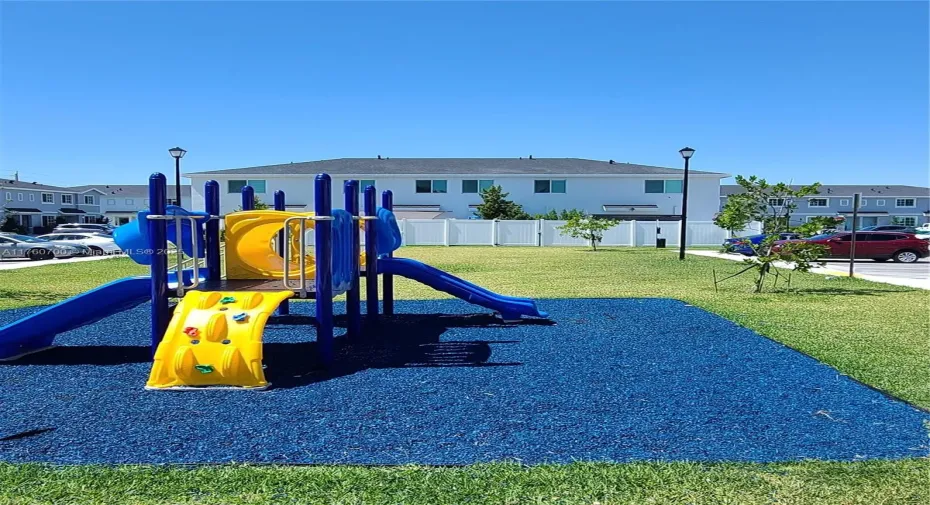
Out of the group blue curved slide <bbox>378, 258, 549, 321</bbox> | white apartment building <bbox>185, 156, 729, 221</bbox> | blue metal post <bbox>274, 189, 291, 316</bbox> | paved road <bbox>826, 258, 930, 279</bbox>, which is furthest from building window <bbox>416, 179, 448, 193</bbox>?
blue curved slide <bbox>378, 258, 549, 321</bbox>

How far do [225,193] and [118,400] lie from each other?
42.5 metres

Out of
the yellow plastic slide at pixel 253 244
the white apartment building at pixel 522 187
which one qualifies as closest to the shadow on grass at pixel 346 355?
the yellow plastic slide at pixel 253 244

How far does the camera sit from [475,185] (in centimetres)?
4584

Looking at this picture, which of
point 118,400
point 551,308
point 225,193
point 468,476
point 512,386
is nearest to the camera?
point 468,476

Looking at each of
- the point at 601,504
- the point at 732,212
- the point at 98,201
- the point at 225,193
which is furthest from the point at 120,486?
the point at 98,201

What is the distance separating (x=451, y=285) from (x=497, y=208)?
112ft

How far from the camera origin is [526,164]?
162 ft

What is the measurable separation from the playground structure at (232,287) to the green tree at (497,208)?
33.0 m

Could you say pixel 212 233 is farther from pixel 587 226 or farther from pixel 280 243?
pixel 587 226

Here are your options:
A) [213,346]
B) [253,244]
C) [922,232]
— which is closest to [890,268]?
[253,244]

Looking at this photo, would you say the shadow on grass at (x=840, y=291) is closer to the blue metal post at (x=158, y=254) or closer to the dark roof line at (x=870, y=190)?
the blue metal post at (x=158, y=254)

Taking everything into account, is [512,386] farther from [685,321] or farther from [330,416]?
[685,321]

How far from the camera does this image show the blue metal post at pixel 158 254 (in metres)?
6.88

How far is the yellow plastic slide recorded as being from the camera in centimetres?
836
